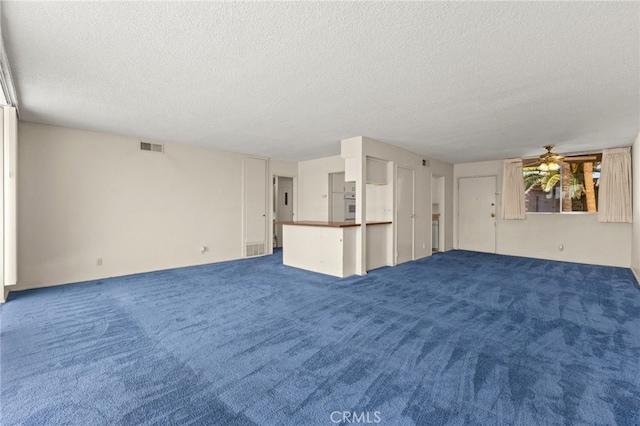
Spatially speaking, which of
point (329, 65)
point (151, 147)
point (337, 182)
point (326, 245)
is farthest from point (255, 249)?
point (329, 65)

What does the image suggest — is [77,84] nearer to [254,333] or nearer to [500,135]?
[254,333]

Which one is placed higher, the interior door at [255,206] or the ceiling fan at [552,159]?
the ceiling fan at [552,159]

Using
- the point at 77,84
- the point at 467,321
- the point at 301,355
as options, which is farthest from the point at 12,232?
the point at 467,321

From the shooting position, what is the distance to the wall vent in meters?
7.08

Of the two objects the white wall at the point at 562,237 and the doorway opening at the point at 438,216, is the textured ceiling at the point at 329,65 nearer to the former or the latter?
the white wall at the point at 562,237

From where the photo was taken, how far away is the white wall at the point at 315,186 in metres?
7.55

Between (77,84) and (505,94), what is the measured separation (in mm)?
4651

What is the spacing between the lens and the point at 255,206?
7.20 m

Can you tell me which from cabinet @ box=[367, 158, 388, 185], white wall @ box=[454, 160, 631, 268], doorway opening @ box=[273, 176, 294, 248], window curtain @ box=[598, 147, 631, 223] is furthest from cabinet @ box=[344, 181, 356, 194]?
window curtain @ box=[598, 147, 631, 223]

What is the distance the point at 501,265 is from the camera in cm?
616

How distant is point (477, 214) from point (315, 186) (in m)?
4.64

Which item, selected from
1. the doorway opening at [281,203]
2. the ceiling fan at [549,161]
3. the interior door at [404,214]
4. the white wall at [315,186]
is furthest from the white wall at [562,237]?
the doorway opening at [281,203]

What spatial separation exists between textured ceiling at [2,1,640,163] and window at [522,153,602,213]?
1998 mm

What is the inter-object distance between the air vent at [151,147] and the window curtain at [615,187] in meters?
9.18
